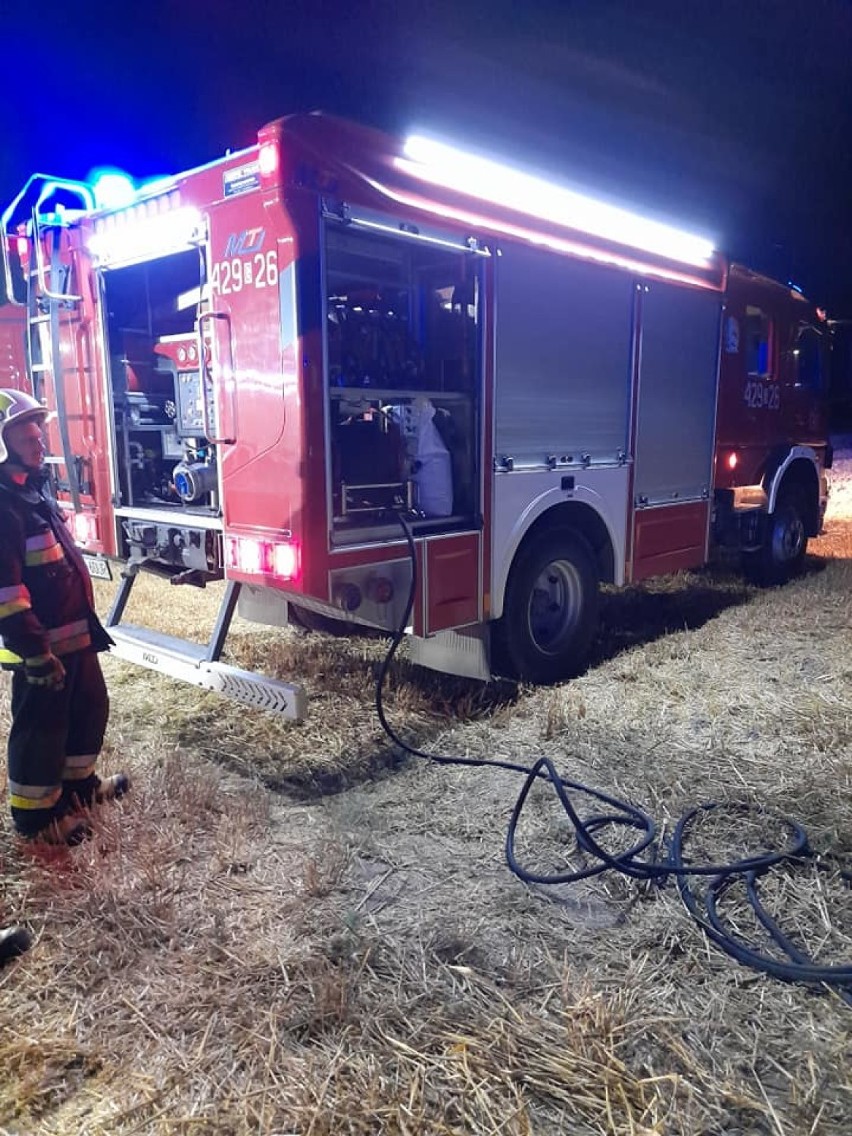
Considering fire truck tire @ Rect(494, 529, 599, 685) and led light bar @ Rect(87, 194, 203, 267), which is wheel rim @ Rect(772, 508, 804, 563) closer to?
fire truck tire @ Rect(494, 529, 599, 685)

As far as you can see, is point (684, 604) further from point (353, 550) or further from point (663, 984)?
point (663, 984)

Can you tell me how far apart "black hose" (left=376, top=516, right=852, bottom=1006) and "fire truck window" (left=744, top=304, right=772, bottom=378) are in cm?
471

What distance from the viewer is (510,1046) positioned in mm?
2035

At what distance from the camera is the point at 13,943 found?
2.46m

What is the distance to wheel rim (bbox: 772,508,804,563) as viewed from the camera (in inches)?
294

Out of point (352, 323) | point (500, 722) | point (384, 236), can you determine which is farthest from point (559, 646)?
point (384, 236)

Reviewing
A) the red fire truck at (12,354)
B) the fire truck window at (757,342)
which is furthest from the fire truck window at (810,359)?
the red fire truck at (12,354)

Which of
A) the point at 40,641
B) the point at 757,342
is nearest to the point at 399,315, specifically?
the point at 40,641

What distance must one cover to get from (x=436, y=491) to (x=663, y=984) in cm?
260

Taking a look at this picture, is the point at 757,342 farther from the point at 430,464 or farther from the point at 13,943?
the point at 13,943

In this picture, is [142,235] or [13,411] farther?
[142,235]

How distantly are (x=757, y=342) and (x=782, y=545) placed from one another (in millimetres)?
1817

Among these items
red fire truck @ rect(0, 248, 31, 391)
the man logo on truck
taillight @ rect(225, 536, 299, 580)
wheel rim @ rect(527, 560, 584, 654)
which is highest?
the man logo on truck

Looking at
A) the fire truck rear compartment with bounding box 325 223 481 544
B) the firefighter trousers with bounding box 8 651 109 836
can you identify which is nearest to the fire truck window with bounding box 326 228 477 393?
the fire truck rear compartment with bounding box 325 223 481 544
